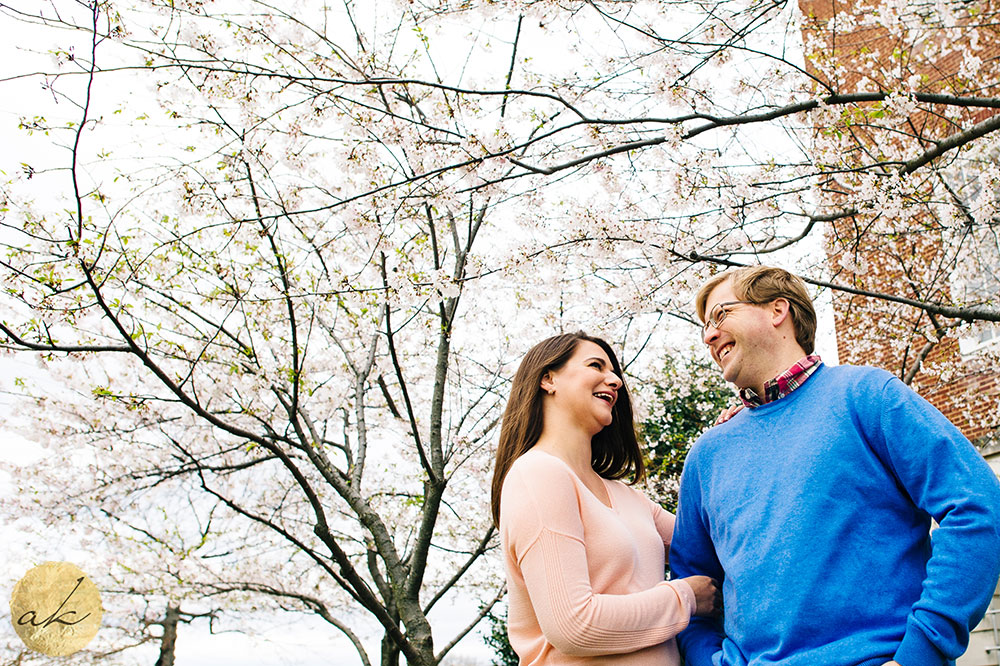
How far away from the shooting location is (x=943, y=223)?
6539mm

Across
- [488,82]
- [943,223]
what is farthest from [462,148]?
[943,223]

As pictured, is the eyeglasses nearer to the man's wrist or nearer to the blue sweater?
the blue sweater

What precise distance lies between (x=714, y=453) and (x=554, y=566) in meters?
0.58

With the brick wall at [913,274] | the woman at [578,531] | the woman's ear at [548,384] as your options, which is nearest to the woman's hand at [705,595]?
the woman at [578,531]

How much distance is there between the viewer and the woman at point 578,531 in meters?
1.70

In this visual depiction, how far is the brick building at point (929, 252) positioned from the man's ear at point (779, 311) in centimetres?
463

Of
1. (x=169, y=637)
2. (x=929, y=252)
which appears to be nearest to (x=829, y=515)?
(x=929, y=252)

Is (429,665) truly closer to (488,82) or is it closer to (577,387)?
(577,387)

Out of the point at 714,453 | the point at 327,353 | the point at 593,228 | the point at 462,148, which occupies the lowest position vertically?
the point at 714,453

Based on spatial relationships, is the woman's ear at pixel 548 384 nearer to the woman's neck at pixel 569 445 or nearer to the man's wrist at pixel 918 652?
the woman's neck at pixel 569 445

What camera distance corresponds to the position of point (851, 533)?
1585 mm

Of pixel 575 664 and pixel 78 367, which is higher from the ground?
pixel 78 367

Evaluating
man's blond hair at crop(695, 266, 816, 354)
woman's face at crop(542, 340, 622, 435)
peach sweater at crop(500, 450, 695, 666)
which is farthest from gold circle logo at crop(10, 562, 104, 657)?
man's blond hair at crop(695, 266, 816, 354)

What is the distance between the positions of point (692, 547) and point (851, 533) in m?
0.53
